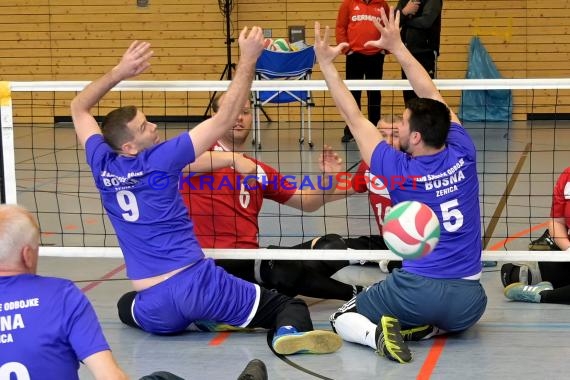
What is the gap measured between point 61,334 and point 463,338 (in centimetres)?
278

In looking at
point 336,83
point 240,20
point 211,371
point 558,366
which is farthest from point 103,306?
point 240,20

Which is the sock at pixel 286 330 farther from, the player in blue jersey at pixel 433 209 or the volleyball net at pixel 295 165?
the volleyball net at pixel 295 165

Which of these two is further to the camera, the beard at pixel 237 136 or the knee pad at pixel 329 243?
the knee pad at pixel 329 243

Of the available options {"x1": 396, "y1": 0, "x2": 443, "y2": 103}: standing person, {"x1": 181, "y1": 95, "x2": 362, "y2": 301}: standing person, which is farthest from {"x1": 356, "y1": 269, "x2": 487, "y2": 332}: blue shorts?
{"x1": 396, "y1": 0, "x2": 443, "y2": 103}: standing person

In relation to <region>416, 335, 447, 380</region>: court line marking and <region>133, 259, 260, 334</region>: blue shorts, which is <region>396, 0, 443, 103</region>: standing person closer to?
<region>416, 335, 447, 380</region>: court line marking

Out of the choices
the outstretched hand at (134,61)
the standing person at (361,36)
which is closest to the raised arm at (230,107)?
the outstretched hand at (134,61)

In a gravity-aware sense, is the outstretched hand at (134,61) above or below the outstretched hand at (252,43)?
below

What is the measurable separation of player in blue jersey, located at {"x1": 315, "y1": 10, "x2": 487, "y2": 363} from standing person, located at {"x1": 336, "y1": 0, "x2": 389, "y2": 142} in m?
7.69

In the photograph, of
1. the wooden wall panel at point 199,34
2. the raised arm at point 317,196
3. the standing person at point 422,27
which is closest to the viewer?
the raised arm at point 317,196

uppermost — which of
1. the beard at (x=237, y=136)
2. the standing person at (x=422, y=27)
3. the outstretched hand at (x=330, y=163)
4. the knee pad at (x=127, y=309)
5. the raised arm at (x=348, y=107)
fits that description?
the standing person at (x=422, y=27)

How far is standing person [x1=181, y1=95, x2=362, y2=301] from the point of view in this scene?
5.65m

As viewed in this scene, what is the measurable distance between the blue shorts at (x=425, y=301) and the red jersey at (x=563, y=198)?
1.25 m

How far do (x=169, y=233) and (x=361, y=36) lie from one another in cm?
823

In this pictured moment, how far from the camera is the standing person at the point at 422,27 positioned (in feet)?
41.8
